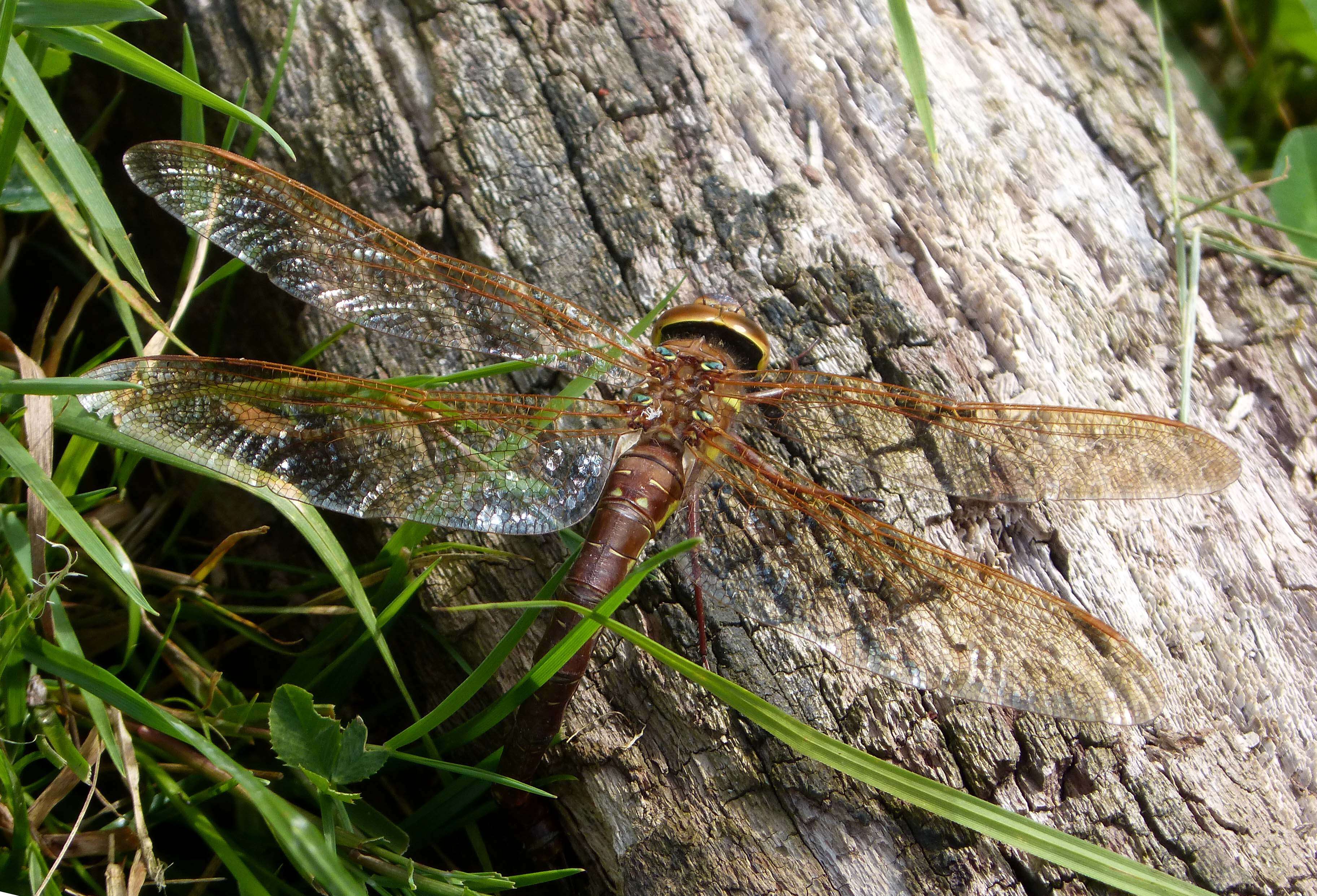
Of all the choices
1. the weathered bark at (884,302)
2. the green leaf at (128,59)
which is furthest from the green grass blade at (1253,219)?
the green leaf at (128,59)

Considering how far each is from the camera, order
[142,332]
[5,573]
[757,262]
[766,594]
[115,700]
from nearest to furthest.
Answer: [115,700]
[5,573]
[766,594]
[757,262]
[142,332]

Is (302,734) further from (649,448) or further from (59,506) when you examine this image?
(649,448)

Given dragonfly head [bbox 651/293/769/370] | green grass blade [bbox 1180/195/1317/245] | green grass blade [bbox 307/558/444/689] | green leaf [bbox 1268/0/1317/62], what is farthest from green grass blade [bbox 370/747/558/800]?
green leaf [bbox 1268/0/1317/62]

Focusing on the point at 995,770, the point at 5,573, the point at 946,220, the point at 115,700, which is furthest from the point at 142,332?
the point at 995,770

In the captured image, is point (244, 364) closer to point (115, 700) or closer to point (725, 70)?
point (115, 700)

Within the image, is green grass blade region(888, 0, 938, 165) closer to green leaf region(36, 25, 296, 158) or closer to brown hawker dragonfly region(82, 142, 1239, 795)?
brown hawker dragonfly region(82, 142, 1239, 795)

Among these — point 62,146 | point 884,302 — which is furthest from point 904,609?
point 62,146

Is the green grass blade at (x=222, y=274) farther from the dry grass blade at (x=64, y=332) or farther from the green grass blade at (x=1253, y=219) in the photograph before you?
the green grass blade at (x=1253, y=219)
